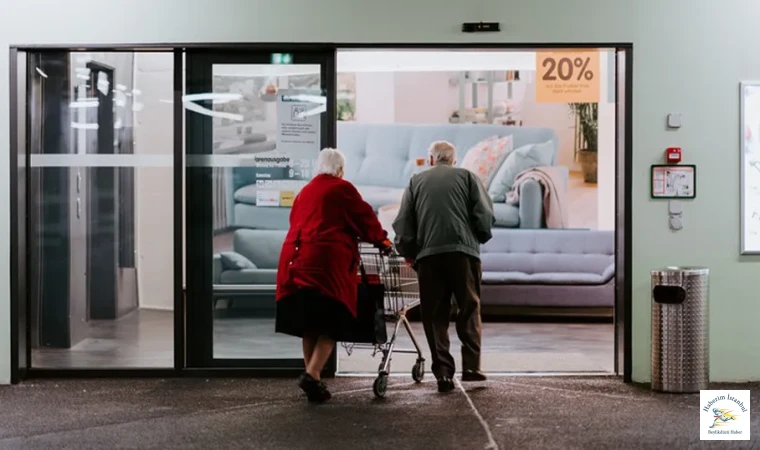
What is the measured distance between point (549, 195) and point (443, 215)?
5.28 metres

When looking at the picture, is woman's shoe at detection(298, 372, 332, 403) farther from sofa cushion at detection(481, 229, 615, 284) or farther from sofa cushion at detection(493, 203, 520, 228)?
sofa cushion at detection(493, 203, 520, 228)

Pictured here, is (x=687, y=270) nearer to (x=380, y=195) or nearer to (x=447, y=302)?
(x=447, y=302)

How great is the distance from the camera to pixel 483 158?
12.3 m

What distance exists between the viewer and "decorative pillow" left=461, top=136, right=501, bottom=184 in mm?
12219

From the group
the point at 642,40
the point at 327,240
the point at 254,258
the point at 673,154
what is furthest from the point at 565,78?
the point at 327,240

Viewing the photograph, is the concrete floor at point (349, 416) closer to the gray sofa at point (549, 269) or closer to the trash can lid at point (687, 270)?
the trash can lid at point (687, 270)

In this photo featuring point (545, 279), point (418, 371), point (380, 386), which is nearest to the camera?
point (380, 386)

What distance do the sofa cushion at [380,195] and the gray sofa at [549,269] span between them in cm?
126

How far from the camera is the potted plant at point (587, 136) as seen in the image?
1246 cm

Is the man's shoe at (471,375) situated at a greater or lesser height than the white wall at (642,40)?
lesser

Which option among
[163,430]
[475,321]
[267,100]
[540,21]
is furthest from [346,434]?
[540,21]

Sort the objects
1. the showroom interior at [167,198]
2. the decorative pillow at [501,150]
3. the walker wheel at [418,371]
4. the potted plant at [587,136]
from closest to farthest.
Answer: the walker wheel at [418,371]
the showroom interior at [167,198]
the decorative pillow at [501,150]
the potted plant at [587,136]

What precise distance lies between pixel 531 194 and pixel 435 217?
5113 millimetres

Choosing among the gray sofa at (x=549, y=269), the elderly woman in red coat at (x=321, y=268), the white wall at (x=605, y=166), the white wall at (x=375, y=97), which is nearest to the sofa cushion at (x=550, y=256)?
the gray sofa at (x=549, y=269)
